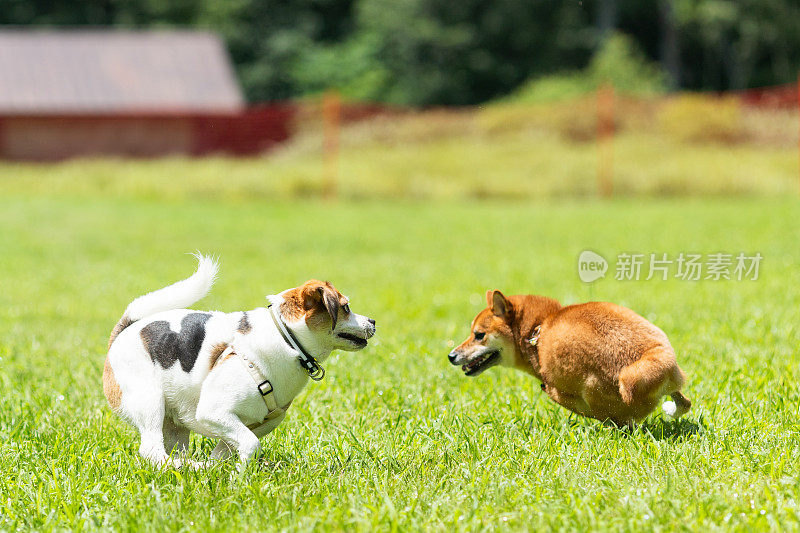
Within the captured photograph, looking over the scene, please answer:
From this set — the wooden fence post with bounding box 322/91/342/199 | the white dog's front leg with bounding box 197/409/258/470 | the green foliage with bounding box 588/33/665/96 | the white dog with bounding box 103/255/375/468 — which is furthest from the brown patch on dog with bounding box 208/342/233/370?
the green foliage with bounding box 588/33/665/96

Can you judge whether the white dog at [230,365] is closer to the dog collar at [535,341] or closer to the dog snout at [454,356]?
the dog snout at [454,356]

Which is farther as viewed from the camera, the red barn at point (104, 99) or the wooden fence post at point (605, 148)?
the red barn at point (104, 99)

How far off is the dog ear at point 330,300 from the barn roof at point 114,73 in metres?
29.3

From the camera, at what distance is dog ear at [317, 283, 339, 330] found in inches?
115

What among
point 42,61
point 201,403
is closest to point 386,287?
point 201,403

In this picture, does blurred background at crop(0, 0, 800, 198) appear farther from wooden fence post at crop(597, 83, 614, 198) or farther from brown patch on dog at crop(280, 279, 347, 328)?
brown patch on dog at crop(280, 279, 347, 328)

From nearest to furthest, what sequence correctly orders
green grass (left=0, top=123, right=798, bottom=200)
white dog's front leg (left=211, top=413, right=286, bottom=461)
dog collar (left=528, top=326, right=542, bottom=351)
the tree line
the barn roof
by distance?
white dog's front leg (left=211, top=413, right=286, bottom=461)
dog collar (left=528, top=326, right=542, bottom=351)
green grass (left=0, top=123, right=798, bottom=200)
the barn roof
the tree line

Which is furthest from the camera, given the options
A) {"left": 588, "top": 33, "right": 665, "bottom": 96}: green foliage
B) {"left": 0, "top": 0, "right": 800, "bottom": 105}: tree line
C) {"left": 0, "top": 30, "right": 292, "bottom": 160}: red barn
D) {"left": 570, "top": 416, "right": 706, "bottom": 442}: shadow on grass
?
{"left": 0, "top": 0, "right": 800, "bottom": 105}: tree line

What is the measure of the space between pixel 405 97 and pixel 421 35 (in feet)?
9.80

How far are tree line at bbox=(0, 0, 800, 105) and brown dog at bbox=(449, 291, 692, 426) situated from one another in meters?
40.0

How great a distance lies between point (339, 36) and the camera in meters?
48.3

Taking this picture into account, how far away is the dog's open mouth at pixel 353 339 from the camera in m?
3.04

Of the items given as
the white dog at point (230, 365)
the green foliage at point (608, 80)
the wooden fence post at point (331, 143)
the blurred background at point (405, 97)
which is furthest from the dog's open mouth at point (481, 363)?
the green foliage at point (608, 80)

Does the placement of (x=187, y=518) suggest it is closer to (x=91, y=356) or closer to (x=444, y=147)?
(x=91, y=356)
